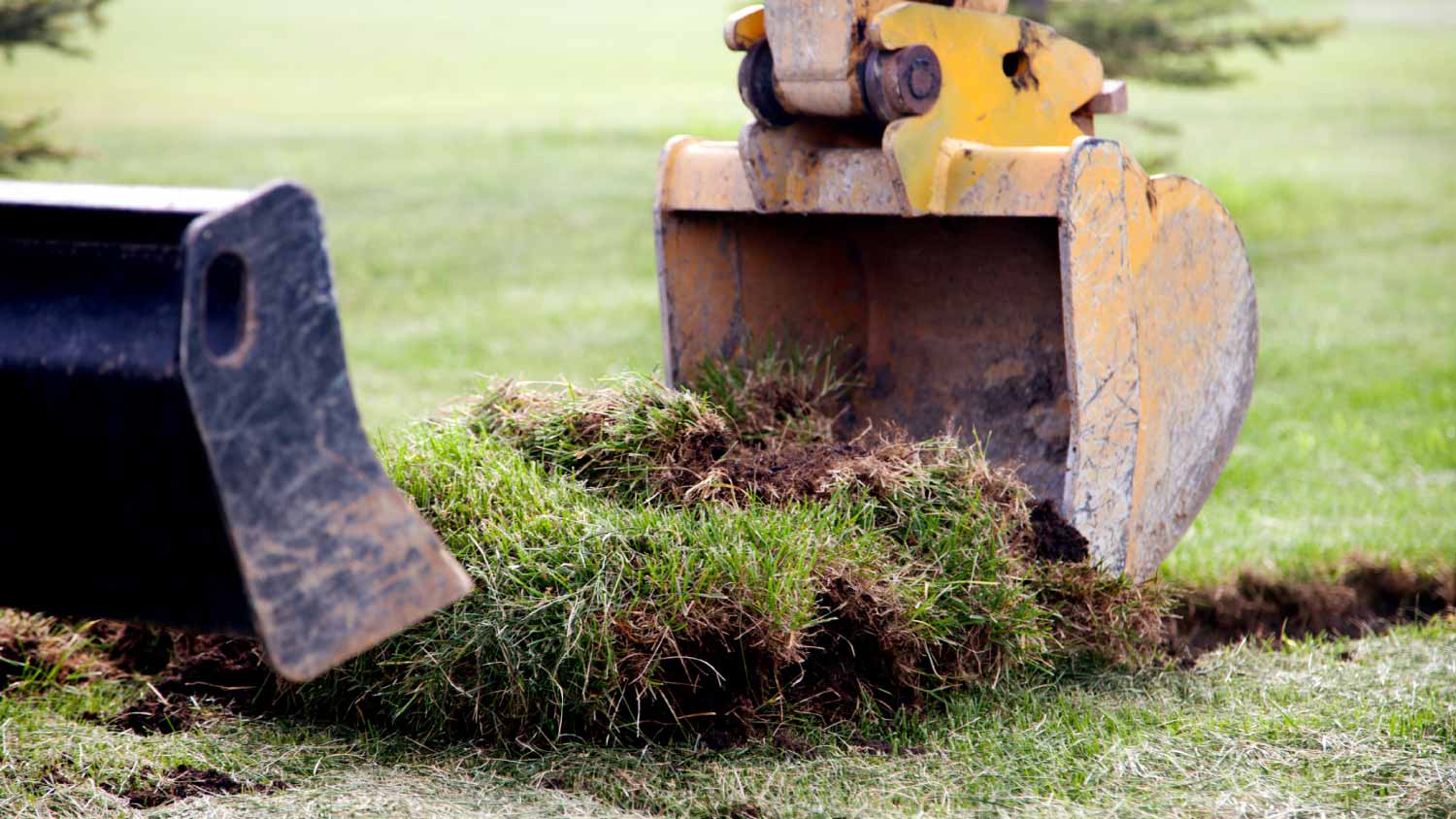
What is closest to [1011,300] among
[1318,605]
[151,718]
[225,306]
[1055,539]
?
[1055,539]

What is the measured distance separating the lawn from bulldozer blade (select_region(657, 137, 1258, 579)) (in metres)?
0.62

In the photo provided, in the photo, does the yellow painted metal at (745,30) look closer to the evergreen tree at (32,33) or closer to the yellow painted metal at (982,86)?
the yellow painted metal at (982,86)

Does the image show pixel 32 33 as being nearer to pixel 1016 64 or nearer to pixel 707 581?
pixel 1016 64

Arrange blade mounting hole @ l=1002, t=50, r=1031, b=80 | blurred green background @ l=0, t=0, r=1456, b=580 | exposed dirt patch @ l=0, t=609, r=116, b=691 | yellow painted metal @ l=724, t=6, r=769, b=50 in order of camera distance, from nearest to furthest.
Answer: exposed dirt patch @ l=0, t=609, r=116, b=691
yellow painted metal @ l=724, t=6, r=769, b=50
blade mounting hole @ l=1002, t=50, r=1031, b=80
blurred green background @ l=0, t=0, r=1456, b=580

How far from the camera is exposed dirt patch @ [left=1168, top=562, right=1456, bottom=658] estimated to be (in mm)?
4895

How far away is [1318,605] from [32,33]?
659 cm

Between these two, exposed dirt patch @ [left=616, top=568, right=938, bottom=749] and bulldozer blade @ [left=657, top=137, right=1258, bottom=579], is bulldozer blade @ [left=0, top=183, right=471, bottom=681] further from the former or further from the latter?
bulldozer blade @ [left=657, top=137, right=1258, bottom=579]

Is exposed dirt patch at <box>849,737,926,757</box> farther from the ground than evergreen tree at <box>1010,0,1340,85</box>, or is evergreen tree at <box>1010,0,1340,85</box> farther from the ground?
evergreen tree at <box>1010,0,1340,85</box>

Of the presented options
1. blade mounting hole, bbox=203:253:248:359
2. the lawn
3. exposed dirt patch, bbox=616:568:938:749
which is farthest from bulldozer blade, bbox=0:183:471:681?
exposed dirt patch, bbox=616:568:938:749

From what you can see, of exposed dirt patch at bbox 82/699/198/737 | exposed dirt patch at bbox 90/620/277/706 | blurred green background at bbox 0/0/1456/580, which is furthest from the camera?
blurred green background at bbox 0/0/1456/580

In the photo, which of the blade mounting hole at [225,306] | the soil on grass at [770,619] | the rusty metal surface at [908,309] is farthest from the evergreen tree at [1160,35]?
the blade mounting hole at [225,306]

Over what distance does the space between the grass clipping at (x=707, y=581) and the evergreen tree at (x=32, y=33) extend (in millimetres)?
4775

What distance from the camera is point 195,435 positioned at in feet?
7.57

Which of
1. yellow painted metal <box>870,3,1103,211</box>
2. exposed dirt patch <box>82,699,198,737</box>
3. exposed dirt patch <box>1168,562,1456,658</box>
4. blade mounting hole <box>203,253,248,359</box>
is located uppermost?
yellow painted metal <box>870,3,1103,211</box>
